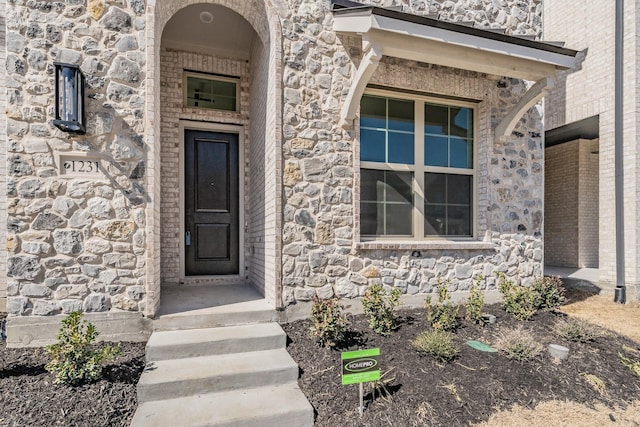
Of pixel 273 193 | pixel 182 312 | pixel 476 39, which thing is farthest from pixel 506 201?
pixel 182 312

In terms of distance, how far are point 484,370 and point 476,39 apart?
3.49 m

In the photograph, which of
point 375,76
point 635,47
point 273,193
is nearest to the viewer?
point 273,193

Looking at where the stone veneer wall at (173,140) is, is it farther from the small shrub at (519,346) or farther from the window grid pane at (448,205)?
the small shrub at (519,346)

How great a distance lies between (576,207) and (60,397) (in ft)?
34.4

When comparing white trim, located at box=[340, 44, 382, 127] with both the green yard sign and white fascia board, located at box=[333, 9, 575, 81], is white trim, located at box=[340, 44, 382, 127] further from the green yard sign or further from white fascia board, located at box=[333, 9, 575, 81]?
the green yard sign

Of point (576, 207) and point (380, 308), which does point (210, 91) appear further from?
point (576, 207)

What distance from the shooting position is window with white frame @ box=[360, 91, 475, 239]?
4684 mm

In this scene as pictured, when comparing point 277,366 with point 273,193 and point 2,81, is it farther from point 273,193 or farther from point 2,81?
point 2,81

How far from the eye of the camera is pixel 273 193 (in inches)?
159

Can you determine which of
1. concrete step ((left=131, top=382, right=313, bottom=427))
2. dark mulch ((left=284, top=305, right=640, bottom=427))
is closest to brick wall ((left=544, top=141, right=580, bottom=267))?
dark mulch ((left=284, top=305, right=640, bottom=427))

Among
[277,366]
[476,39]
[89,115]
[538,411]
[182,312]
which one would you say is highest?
[476,39]

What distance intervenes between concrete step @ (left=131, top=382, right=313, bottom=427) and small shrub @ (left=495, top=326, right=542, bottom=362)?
217 cm

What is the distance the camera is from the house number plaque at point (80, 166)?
11.3 feet

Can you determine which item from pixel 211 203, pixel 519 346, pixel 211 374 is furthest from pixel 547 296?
pixel 211 203
